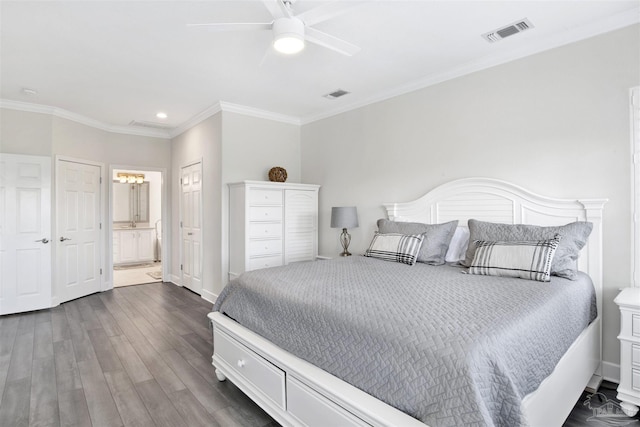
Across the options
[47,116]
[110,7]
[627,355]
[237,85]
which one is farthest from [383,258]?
[47,116]

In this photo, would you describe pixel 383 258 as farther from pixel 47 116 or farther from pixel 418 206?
pixel 47 116

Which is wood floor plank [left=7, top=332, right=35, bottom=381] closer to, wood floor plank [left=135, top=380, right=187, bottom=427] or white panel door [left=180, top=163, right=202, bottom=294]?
wood floor plank [left=135, top=380, right=187, bottom=427]

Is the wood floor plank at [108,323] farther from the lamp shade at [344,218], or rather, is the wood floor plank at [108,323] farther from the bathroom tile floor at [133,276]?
the lamp shade at [344,218]

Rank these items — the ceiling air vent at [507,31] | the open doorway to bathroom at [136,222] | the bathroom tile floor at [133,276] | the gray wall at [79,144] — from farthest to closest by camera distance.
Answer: the open doorway to bathroom at [136,222], the bathroom tile floor at [133,276], the gray wall at [79,144], the ceiling air vent at [507,31]

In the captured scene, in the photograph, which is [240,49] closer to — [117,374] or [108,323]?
[117,374]

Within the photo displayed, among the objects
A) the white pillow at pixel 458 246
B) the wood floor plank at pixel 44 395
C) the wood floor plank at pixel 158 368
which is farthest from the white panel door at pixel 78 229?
the white pillow at pixel 458 246

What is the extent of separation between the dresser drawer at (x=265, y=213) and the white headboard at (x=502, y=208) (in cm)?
141

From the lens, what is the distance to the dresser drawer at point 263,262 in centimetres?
407

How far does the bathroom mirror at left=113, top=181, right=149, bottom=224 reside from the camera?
26.2 feet

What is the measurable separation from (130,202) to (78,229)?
358 centimetres

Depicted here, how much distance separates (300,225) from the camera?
15.1ft

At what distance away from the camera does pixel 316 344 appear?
5.54 feet

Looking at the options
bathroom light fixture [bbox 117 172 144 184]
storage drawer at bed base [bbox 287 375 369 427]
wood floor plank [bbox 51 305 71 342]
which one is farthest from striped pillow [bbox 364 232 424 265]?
bathroom light fixture [bbox 117 172 144 184]

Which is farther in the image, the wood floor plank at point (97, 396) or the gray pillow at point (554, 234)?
the gray pillow at point (554, 234)
